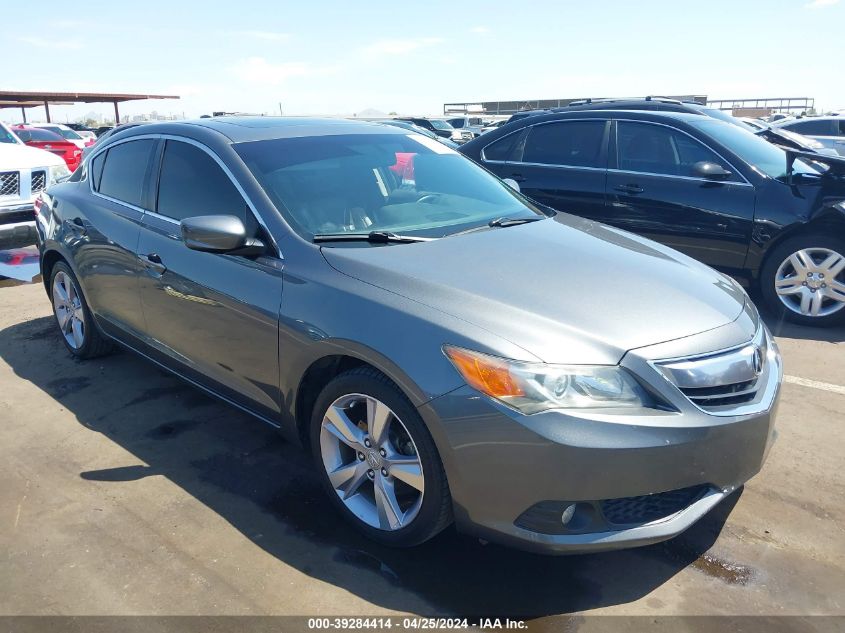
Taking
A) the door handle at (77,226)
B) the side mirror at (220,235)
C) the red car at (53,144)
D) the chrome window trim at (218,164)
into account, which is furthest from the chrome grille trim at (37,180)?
the red car at (53,144)

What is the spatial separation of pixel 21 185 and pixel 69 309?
3.90 metres

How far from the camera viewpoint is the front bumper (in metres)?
2.26

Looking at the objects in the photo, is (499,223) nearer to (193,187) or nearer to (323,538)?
(193,187)

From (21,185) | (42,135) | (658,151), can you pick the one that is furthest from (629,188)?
(42,135)

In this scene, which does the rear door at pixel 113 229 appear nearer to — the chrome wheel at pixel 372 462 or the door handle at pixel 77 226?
the door handle at pixel 77 226

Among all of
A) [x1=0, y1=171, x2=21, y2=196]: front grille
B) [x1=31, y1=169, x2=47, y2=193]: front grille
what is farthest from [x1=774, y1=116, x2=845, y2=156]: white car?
[x1=0, y1=171, x2=21, y2=196]: front grille

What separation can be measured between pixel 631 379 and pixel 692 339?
0.33m

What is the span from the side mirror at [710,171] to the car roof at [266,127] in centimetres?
280

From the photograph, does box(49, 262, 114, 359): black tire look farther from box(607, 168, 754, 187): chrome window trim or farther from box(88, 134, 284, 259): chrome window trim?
box(607, 168, 754, 187): chrome window trim

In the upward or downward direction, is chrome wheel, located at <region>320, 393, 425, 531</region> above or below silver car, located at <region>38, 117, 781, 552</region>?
below

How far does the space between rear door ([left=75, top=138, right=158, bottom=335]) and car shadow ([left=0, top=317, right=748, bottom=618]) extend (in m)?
0.57

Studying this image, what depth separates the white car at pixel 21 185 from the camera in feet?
24.5

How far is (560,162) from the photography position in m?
6.73

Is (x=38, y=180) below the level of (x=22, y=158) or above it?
below
